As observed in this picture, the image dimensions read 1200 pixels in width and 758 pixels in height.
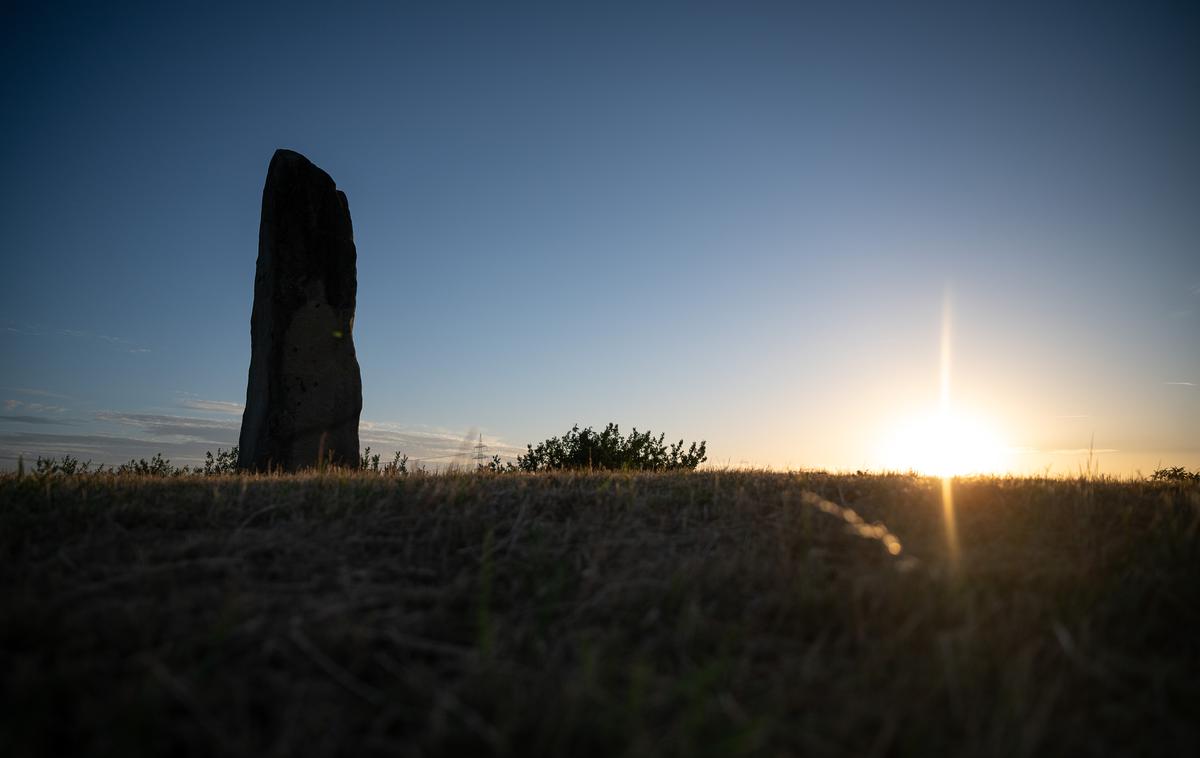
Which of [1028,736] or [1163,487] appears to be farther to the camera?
[1163,487]

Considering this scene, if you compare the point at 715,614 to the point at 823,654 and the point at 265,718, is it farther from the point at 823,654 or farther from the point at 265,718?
the point at 265,718

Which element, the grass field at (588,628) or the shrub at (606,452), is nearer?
the grass field at (588,628)

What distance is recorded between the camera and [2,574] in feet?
11.1

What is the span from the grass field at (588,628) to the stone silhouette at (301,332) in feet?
16.4

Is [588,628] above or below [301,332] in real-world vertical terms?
below

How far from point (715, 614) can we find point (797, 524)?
4.94 feet

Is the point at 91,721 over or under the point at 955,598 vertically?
under

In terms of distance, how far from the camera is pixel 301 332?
10250 millimetres

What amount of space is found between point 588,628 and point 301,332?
349 inches

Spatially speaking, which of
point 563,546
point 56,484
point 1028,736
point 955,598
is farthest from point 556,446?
point 1028,736

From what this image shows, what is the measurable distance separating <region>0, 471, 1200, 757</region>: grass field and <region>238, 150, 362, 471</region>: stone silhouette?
500 cm

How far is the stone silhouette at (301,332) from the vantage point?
390 inches

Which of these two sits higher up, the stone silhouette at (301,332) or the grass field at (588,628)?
the stone silhouette at (301,332)

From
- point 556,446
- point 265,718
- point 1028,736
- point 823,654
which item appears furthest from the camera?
point 556,446
